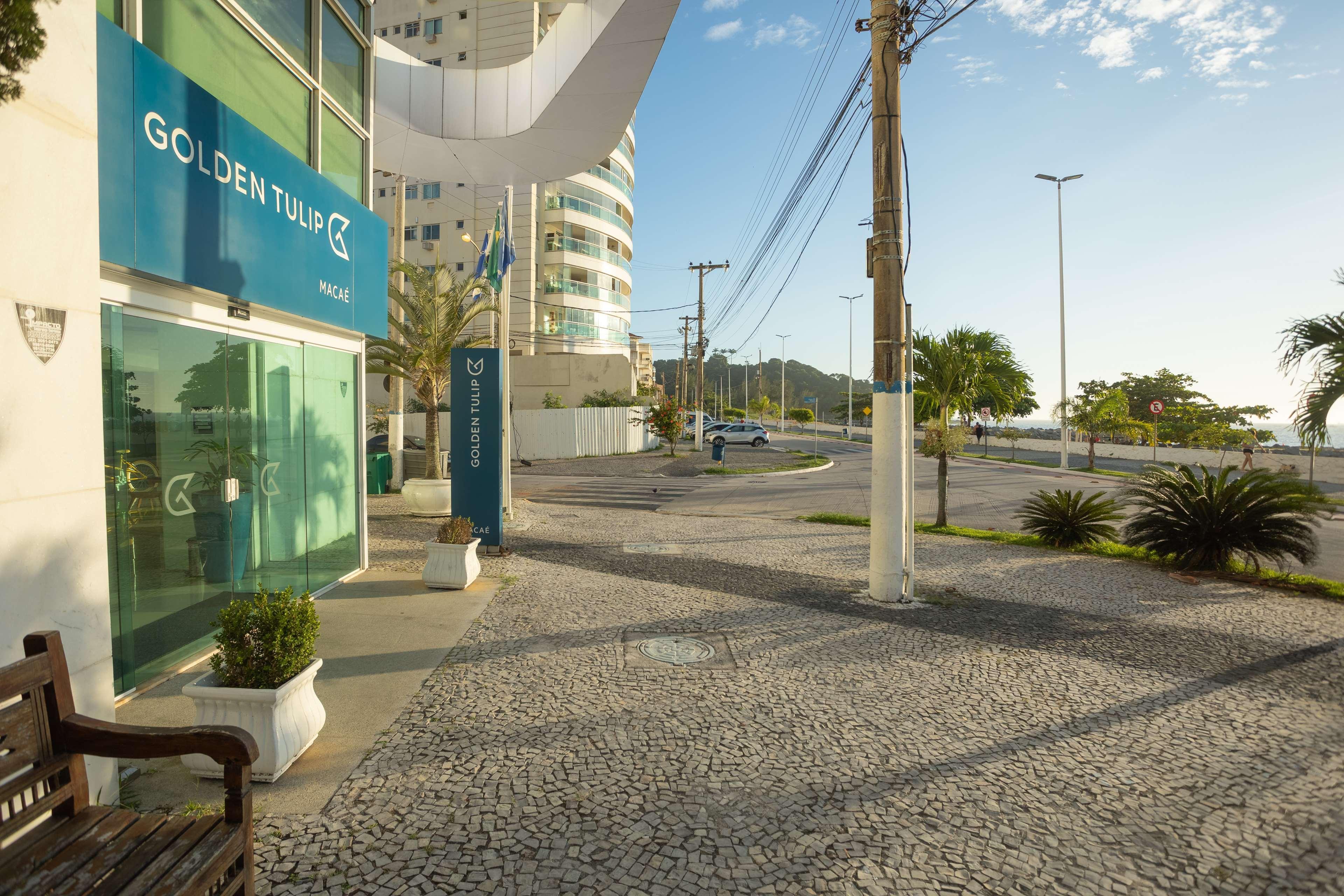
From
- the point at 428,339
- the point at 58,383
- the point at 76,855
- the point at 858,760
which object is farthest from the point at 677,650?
the point at 428,339

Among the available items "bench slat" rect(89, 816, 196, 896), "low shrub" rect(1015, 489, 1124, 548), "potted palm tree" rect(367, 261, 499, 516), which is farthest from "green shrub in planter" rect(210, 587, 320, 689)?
"potted palm tree" rect(367, 261, 499, 516)

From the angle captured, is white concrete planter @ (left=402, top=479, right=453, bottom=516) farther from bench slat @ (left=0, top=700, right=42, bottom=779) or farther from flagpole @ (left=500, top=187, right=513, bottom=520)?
bench slat @ (left=0, top=700, right=42, bottom=779)

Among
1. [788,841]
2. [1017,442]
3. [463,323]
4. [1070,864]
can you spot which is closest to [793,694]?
[788,841]

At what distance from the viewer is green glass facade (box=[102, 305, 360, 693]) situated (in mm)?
4672

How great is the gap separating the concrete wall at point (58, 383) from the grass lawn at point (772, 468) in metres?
21.8

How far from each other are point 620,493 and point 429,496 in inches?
251

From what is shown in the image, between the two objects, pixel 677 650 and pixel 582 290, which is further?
pixel 582 290

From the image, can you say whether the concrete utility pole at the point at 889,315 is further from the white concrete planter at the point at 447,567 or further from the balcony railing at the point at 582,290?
the balcony railing at the point at 582,290

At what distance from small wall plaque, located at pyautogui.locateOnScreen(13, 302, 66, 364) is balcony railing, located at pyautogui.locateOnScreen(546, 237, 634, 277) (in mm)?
46312

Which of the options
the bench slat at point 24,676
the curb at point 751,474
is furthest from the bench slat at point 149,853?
Result: the curb at point 751,474

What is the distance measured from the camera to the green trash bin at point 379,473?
16.9 meters

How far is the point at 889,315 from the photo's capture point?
7.41m

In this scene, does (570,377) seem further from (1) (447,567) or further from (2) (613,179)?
(1) (447,567)

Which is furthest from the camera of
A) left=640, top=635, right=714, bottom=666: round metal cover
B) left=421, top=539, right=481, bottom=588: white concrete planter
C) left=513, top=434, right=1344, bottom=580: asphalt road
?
left=513, top=434, right=1344, bottom=580: asphalt road
